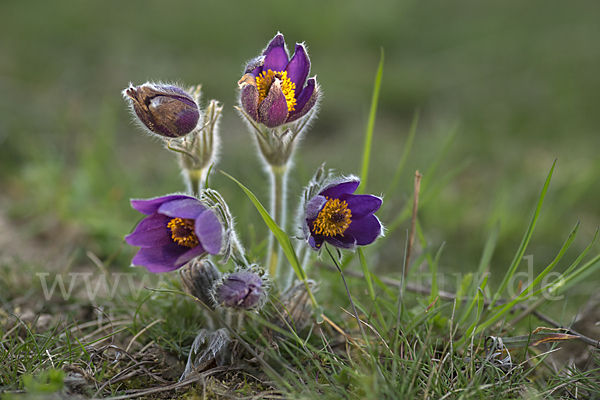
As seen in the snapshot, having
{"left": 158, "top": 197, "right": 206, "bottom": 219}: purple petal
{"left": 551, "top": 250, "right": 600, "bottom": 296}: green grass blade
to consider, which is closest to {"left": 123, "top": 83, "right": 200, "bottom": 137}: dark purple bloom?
{"left": 158, "top": 197, "right": 206, "bottom": 219}: purple petal

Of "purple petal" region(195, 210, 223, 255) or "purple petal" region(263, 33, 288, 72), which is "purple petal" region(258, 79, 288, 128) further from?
"purple petal" region(195, 210, 223, 255)

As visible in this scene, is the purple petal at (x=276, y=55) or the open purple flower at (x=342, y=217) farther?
the purple petal at (x=276, y=55)

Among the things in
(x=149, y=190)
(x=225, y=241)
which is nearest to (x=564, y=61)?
(x=149, y=190)

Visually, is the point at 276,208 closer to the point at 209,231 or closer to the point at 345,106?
the point at 209,231

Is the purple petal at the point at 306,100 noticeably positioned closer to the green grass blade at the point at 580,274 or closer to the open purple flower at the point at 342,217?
the open purple flower at the point at 342,217

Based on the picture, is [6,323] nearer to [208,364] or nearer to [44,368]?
[44,368]

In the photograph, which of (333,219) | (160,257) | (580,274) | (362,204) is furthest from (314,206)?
(580,274)

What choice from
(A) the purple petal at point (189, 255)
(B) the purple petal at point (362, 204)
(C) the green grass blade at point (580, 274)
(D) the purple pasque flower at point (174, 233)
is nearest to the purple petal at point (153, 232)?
(D) the purple pasque flower at point (174, 233)
